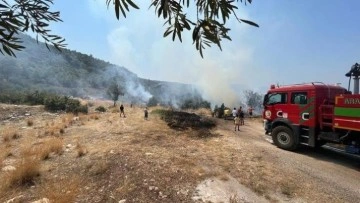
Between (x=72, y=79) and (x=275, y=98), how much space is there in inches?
2121

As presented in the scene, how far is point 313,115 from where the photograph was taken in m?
12.3

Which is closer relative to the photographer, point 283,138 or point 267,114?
point 283,138

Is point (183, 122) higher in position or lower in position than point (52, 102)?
lower

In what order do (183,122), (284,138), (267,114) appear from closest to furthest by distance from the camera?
(284,138), (267,114), (183,122)

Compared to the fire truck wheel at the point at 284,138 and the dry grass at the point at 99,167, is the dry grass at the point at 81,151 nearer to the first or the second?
the dry grass at the point at 99,167

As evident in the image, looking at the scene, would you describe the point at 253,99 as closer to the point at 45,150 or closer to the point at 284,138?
the point at 284,138

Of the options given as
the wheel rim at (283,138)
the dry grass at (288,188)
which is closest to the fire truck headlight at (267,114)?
the wheel rim at (283,138)

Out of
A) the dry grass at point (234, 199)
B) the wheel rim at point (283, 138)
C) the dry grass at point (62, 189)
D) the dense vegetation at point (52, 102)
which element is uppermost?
the dense vegetation at point (52, 102)

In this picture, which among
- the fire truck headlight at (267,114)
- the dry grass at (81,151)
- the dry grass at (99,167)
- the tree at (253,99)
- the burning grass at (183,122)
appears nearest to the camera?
the dry grass at (99,167)

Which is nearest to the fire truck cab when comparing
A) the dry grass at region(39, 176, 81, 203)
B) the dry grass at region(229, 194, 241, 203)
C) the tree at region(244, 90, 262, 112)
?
the dry grass at region(229, 194, 241, 203)

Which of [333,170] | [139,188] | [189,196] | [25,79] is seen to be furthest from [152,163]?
[25,79]

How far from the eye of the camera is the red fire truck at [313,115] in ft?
36.5

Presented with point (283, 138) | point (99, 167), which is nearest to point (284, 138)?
point (283, 138)

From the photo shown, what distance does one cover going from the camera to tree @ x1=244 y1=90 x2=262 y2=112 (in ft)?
146
